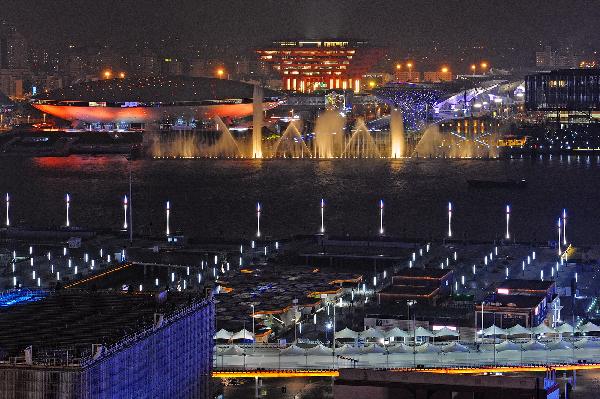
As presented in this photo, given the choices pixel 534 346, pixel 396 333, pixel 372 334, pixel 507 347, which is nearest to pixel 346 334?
pixel 372 334

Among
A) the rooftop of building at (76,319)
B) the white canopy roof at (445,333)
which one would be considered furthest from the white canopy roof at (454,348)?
the rooftop of building at (76,319)

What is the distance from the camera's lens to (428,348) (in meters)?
12.4

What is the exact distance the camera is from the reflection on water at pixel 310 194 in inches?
1068

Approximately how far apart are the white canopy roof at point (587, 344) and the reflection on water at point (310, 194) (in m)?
11.5

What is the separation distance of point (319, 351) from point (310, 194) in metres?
21.2

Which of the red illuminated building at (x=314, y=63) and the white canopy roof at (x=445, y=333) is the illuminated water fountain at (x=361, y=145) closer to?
the red illuminated building at (x=314, y=63)

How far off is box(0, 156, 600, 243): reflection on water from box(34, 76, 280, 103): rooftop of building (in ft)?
28.6

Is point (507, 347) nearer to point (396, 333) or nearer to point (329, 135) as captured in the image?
point (396, 333)

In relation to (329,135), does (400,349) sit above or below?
below

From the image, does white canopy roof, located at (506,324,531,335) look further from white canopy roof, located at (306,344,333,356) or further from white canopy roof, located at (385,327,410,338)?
white canopy roof, located at (306,344,333,356)

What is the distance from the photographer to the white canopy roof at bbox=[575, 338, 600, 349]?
41.0 ft

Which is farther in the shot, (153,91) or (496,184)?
(153,91)

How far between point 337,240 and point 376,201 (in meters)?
10.2

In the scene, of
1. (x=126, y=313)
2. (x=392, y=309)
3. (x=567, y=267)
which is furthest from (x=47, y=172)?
(x=126, y=313)
